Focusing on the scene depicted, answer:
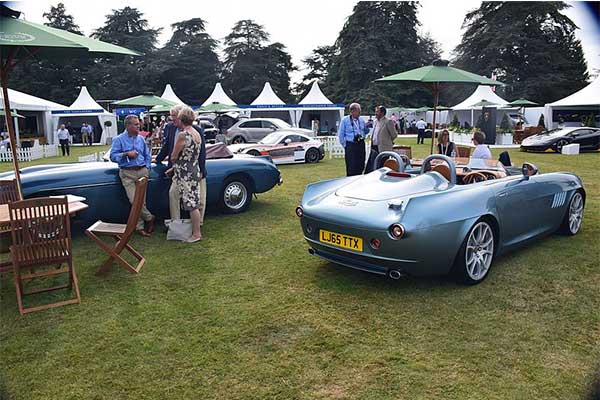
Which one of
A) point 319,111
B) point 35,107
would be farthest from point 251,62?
point 35,107

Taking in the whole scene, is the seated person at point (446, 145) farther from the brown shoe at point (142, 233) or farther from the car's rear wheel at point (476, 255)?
the brown shoe at point (142, 233)

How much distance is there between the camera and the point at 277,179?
821 cm

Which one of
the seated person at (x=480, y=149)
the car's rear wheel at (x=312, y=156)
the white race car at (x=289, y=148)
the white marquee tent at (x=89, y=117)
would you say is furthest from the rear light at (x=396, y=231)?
the white marquee tent at (x=89, y=117)

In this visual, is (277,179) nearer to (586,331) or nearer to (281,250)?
(281,250)

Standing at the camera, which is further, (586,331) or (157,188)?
(157,188)

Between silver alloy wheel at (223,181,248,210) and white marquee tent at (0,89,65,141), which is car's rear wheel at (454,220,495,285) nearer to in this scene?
silver alloy wheel at (223,181,248,210)

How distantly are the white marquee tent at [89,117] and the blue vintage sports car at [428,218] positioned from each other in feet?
87.1

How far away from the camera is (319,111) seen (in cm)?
3456

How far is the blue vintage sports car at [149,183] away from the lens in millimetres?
5969

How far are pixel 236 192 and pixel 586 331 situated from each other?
17.8 feet

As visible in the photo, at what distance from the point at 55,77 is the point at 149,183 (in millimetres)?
51198

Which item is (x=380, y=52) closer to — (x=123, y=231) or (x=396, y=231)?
(x=123, y=231)

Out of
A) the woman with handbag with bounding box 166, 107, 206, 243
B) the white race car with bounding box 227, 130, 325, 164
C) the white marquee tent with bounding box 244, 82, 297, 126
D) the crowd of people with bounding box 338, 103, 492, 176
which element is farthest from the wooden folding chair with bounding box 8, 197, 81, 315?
the white marquee tent with bounding box 244, 82, 297, 126

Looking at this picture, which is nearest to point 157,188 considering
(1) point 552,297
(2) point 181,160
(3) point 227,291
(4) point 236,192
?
(2) point 181,160
